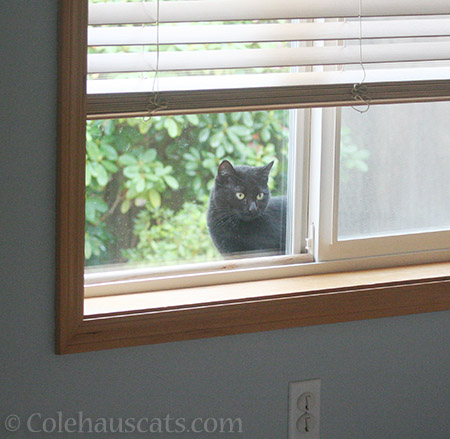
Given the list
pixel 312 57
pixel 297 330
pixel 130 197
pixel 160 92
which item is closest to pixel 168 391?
pixel 297 330

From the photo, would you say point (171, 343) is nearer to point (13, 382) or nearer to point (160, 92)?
point (13, 382)

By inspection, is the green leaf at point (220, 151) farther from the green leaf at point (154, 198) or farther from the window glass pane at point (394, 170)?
the window glass pane at point (394, 170)

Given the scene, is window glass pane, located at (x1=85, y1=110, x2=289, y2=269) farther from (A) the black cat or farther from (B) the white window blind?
(B) the white window blind

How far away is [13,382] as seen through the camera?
4.24 feet

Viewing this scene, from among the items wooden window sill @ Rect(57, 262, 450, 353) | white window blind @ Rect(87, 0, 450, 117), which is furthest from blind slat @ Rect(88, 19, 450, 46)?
wooden window sill @ Rect(57, 262, 450, 353)

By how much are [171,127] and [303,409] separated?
0.62 metres

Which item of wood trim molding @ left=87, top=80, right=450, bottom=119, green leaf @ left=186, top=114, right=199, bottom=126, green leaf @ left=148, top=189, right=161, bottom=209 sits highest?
wood trim molding @ left=87, top=80, right=450, bottom=119

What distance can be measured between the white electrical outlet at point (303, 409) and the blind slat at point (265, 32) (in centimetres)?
68

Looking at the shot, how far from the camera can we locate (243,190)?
157 cm

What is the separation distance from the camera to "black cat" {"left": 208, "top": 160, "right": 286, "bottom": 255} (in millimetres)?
1564

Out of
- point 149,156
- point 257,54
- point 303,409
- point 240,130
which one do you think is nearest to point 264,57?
point 257,54

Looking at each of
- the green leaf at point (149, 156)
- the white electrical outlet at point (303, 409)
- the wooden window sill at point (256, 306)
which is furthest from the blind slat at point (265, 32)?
the white electrical outlet at point (303, 409)

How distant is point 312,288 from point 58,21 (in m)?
0.70

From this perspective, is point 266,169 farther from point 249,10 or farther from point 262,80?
point 249,10
